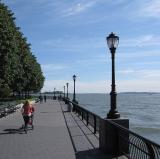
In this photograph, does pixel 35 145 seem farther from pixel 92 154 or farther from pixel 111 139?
pixel 111 139

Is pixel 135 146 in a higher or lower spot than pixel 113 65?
lower

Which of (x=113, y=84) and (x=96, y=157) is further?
(x=113, y=84)

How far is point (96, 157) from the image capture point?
1281 centimetres

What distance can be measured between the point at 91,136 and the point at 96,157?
18.5ft

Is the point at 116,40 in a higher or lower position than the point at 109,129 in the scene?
higher

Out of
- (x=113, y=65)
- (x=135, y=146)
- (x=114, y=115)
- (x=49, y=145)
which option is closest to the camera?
(x=135, y=146)

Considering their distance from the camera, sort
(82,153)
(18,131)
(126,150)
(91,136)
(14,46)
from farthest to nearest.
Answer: (14,46) → (18,131) → (91,136) → (82,153) → (126,150)

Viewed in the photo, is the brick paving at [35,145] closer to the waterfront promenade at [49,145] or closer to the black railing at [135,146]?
the waterfront promenade at [49,145]

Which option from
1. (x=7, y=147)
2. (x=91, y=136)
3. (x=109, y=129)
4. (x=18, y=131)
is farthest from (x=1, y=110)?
(x=109, y=129)

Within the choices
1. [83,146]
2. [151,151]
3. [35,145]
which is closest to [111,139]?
[83,146]

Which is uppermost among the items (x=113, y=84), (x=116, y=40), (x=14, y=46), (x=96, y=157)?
(x=14, y=46)

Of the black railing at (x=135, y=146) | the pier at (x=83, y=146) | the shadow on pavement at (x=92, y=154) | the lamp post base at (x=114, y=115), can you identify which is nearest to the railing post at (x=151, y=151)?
the black railing at (x=135, y=146)

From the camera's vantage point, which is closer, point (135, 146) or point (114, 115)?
point (135, 146)

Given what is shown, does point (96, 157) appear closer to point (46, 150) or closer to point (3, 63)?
point (46, 150)
